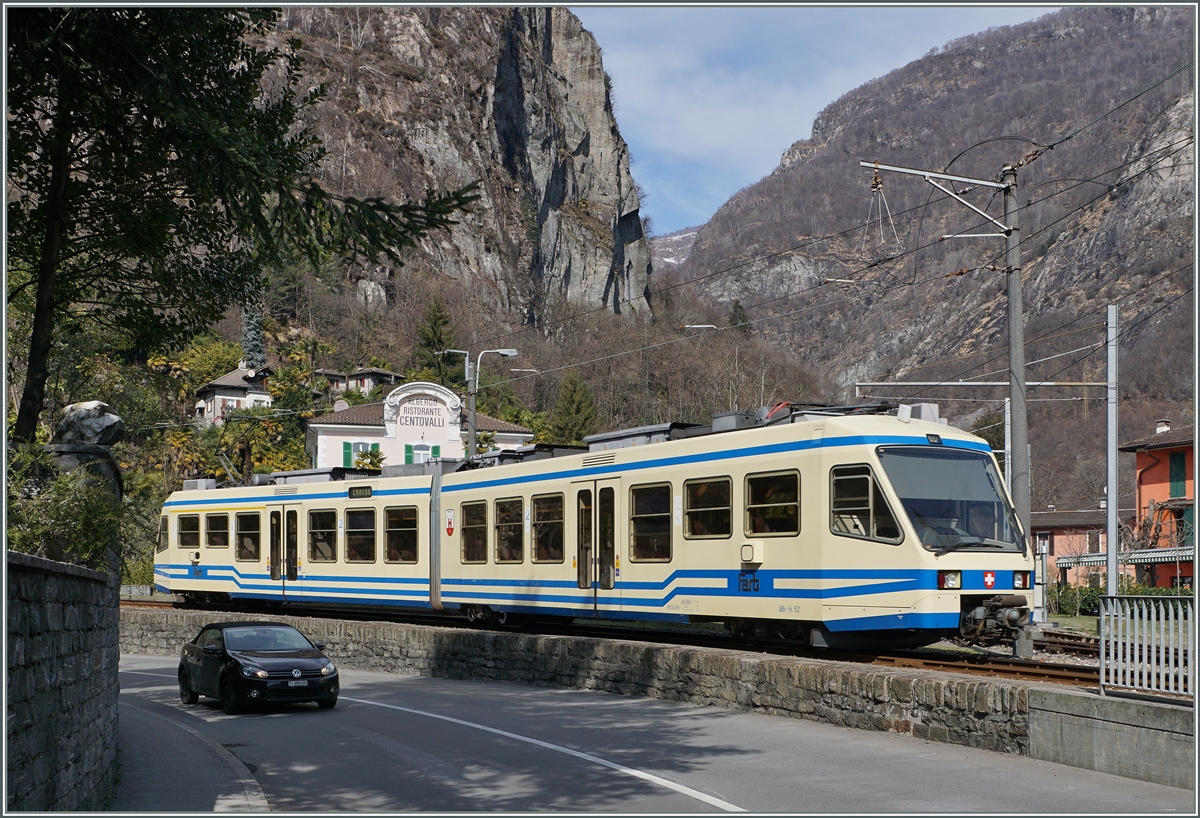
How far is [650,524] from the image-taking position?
717 inches

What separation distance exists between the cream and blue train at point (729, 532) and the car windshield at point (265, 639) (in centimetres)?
411

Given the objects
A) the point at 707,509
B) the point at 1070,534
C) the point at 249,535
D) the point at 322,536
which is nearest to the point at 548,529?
the point at 707,509

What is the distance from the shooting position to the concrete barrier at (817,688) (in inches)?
384

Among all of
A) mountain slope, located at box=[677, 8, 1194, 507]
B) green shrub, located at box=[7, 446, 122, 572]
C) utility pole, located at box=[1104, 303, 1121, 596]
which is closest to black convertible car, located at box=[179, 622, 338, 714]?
green shrub, located at box=[7, 446, 122, 572]

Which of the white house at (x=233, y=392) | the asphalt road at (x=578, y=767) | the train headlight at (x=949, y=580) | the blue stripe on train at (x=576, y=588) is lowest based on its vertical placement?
the asphalt road at (x=578, y=767)

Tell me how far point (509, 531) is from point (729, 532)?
552cm

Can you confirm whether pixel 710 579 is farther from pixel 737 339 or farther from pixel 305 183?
pixel 737 339

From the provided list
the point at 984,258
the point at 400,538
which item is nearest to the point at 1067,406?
the point at 984,258

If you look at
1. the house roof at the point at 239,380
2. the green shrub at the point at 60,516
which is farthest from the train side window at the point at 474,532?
the house roof at the point at 239,380

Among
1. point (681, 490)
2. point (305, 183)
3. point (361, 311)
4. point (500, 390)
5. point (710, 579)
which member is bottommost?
point (710, 579)

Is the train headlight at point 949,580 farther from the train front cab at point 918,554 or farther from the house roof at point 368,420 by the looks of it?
the house roof at point 368,420

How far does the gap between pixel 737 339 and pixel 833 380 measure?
1266 inches

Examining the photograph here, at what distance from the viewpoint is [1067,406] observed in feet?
336

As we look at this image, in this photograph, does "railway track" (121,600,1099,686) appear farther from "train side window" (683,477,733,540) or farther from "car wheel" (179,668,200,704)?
"car wheel" (179,668,200,704)
